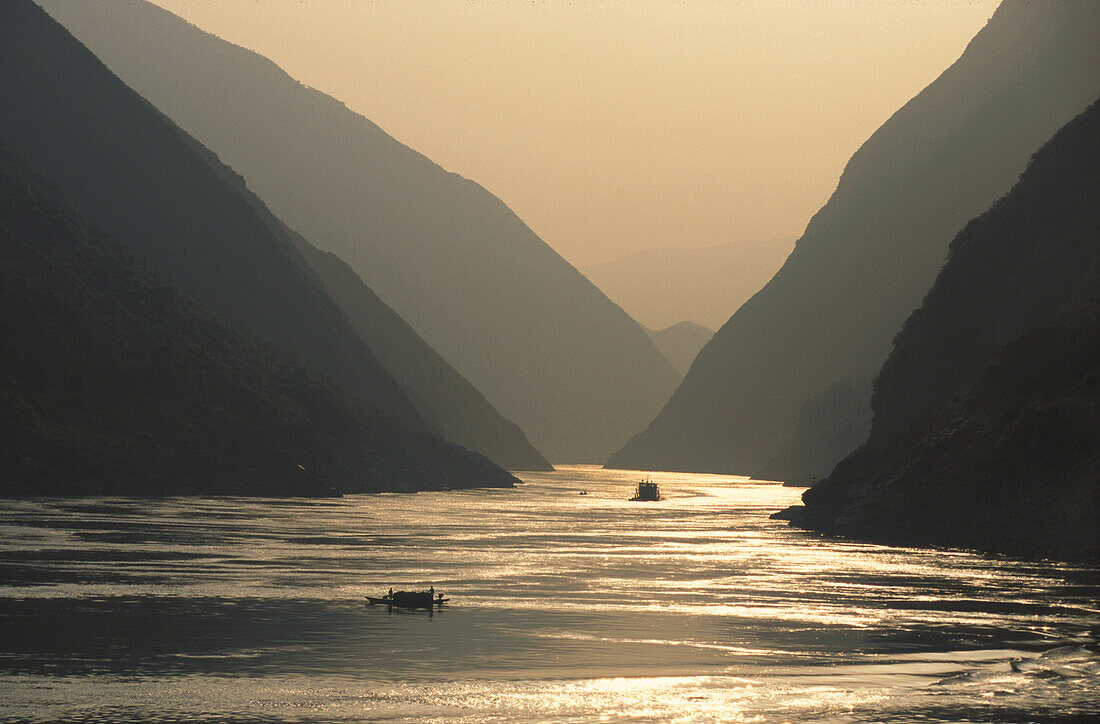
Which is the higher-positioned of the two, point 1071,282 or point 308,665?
point 1071,282

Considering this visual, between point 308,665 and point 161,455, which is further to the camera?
point 161,455

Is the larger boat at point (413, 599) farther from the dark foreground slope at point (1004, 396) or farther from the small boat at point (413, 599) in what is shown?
the dark foreground slope at point (1004, 396)

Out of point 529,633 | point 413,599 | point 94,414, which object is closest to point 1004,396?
point 413,599

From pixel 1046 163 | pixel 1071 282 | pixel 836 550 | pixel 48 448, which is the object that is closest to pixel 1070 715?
pixel 836 550

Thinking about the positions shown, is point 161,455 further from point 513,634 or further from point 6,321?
point 513,634

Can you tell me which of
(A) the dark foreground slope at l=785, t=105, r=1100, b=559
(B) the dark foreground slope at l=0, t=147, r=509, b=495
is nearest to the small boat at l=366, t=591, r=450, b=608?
(A) the dark foreground slope at l=785, t=105, r=1100, b=559

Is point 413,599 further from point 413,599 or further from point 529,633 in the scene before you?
point 529,633

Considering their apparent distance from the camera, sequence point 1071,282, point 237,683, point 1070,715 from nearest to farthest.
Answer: point 1070,715 < point 237,683 < point 1071,282
